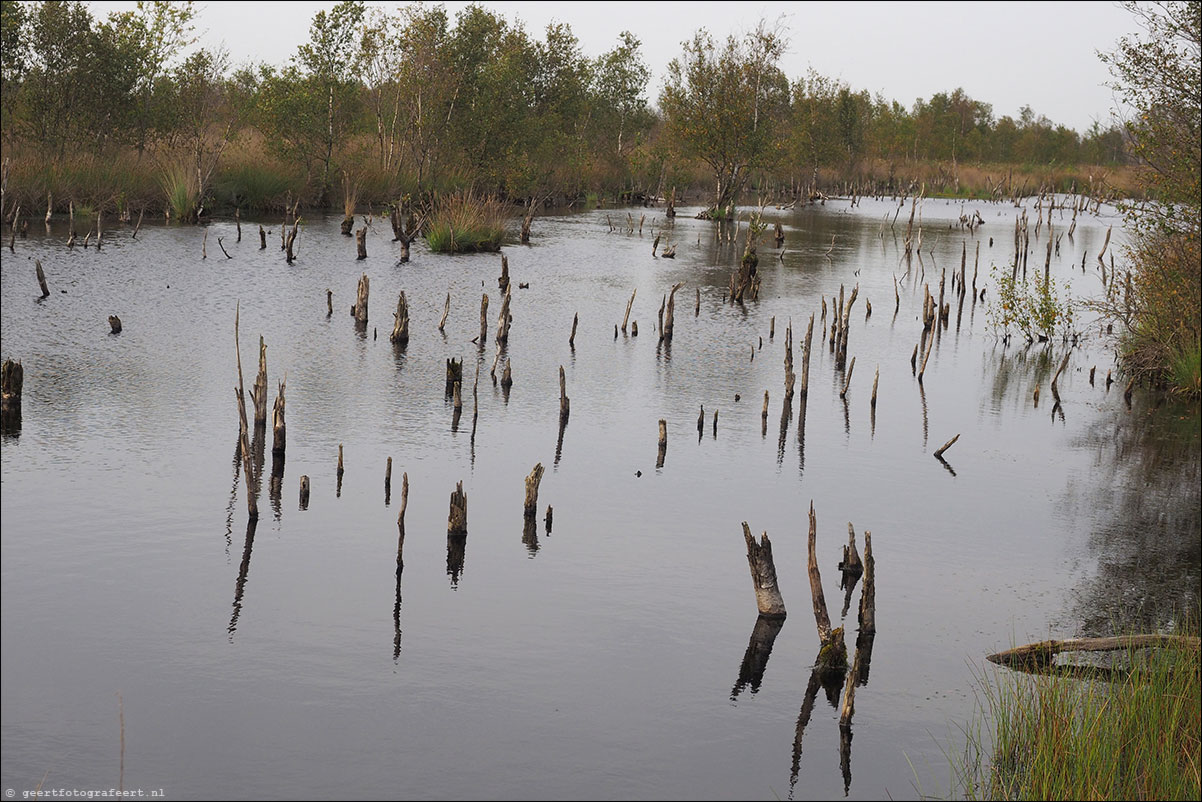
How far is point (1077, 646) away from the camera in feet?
38.9

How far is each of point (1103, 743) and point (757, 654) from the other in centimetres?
422

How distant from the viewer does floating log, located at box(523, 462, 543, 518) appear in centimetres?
1628

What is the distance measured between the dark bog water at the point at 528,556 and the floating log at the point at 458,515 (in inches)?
9.9

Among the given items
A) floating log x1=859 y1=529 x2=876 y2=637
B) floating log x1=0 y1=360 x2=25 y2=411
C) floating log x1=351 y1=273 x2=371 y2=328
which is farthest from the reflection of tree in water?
floating log x1=351 y1=273 x2=371 y2=328

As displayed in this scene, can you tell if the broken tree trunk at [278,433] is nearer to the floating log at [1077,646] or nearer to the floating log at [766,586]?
the floating log at [766,586]

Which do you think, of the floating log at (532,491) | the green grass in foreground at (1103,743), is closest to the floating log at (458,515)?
the floating log at (532,491)

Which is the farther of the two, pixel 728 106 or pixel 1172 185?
pixel 728 106

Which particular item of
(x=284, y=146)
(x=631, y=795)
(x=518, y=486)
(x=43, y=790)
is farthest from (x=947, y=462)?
(x=284, y=146)

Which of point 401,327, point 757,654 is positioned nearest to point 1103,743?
point 757,654

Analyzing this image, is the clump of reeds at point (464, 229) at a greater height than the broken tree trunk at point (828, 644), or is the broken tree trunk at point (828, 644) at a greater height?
the clump of reeds at point (464, 229)

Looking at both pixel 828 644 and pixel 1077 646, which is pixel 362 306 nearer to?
pixel 828 644

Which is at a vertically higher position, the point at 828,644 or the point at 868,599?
the point at 868,599

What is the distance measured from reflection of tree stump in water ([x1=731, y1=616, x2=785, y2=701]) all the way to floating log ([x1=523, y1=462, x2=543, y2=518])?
3928mm

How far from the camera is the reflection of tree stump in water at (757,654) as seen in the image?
482 inches
